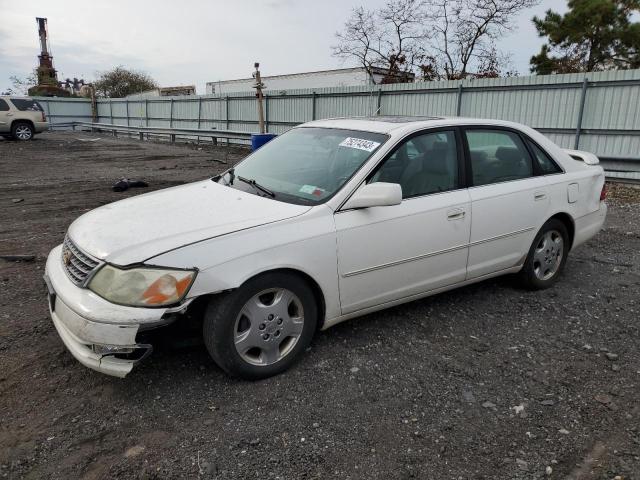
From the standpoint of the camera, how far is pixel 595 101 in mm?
10953

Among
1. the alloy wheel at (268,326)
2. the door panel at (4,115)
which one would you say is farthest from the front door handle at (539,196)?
the door panel at (4,115)

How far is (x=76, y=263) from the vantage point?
3051 millimetres

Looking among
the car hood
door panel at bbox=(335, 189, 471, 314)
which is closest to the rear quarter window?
door panel at bbox=(335, 189, 471, 314)

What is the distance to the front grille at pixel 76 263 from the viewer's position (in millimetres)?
2898

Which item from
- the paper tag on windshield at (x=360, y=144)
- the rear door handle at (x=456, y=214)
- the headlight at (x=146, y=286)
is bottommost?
the headlight at (x=146, y=286)

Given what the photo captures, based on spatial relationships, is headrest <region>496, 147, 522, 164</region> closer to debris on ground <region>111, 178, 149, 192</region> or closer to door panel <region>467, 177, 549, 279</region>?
door panel <region>467, 177, 549, 279</region>

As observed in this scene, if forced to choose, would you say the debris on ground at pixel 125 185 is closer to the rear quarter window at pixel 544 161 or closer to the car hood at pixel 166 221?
the car hood at pixel 166 221

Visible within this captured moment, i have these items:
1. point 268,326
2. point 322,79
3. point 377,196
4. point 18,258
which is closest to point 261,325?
point 268,326

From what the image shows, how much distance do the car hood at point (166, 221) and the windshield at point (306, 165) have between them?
0.16 m

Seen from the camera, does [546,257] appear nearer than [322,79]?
Yes

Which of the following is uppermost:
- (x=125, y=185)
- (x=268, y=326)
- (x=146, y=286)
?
(x=146, y=286)

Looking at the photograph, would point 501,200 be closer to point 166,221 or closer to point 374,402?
point 374,402

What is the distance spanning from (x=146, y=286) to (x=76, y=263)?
660 millimetres

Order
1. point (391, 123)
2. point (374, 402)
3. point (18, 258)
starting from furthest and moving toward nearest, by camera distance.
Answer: point (18, 258) → point (391, 123) → point (374, 402)
